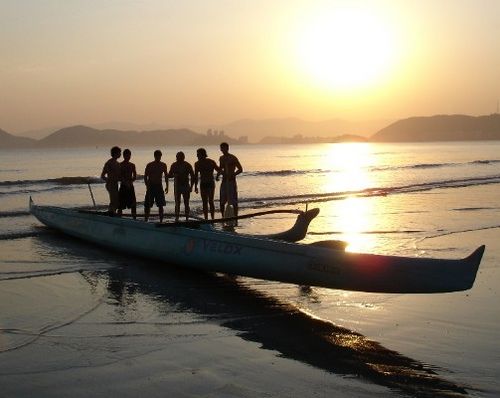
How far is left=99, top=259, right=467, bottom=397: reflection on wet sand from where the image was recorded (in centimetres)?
571

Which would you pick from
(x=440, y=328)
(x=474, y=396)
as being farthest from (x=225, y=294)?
(x=474, y=396)

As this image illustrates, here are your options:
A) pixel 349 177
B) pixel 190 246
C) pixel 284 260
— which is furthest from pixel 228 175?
pixel 349 177

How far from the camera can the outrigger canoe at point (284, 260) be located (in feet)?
22.5

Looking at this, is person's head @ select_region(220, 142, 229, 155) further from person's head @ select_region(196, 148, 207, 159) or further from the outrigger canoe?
the outrigger canoe

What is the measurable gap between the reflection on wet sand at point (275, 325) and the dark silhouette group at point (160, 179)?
3087 mm

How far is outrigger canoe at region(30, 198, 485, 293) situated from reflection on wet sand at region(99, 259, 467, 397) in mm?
342

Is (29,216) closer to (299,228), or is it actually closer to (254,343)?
(299,228)

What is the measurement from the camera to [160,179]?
1405 cm

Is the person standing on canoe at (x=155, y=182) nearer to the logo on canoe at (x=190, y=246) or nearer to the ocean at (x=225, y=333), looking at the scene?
the ocean at (x=225, y=333)

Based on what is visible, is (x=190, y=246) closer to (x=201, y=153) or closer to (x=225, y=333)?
(x=225, y=333)

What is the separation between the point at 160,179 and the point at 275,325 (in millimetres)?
7356

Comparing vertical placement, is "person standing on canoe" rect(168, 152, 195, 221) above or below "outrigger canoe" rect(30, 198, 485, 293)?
above

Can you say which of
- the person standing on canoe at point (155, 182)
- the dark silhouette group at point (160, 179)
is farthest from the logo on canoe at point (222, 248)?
the person standing on canoe at point (155, 182)

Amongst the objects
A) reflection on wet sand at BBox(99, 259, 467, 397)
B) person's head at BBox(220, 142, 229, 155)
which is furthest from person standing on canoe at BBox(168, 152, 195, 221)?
reflection on wet sand at BBox(99, 259, 467, 397)
